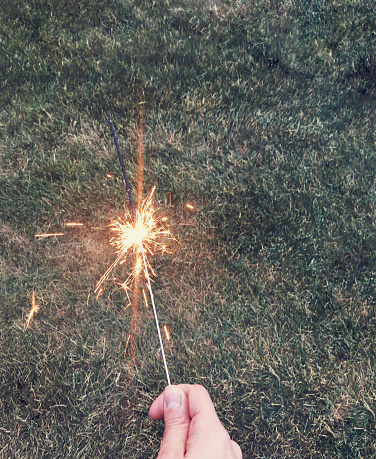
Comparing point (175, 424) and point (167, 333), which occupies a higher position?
point (175, 424)

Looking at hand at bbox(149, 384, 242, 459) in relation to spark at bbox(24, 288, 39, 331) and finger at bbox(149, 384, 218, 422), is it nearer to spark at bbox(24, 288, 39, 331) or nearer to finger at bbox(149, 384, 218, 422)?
finger at bbox(149, 384, 218, 422)

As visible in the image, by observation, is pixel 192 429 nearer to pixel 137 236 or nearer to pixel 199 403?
pixel 199 403

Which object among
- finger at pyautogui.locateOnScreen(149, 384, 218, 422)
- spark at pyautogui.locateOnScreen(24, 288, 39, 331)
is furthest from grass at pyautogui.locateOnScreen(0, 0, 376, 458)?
finger at pyautogui.locateOnScreen(149, 384, 218, 422)

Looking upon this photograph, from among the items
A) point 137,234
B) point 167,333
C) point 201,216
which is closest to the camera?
point 167,333

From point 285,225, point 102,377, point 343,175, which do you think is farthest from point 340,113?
point 102,377

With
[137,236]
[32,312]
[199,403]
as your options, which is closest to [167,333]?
[137,236]

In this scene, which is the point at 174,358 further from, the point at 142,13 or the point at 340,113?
the point at 142,13

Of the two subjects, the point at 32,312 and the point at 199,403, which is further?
the point at 32,312
